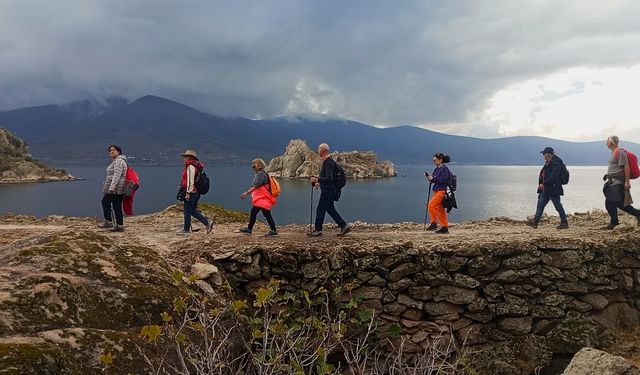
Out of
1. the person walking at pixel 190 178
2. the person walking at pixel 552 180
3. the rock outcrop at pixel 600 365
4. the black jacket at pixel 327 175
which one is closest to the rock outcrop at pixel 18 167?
the person walking at pixel 190 178

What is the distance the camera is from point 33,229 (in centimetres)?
1366

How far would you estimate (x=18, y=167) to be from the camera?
13938cm

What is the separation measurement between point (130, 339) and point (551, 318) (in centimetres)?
1008

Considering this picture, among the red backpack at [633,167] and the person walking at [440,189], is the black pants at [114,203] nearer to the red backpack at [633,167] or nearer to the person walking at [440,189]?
the person walking at [440,189]

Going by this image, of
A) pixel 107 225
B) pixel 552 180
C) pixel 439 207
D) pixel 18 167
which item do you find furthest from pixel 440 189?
pixel 18 167

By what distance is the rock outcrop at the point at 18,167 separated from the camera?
135 m

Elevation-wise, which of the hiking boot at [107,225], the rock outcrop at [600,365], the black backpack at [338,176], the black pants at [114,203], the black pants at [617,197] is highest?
the black backpack at [338,176]

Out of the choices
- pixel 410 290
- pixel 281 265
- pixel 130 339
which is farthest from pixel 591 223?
pixel 130 339

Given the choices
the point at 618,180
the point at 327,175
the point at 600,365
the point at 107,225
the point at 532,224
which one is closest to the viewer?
the point at 600,365

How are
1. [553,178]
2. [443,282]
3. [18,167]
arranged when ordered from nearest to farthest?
[443,282], [553,178], [18,167]

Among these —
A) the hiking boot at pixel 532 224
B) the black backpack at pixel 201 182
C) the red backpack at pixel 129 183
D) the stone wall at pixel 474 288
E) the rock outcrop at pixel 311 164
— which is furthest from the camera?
the rock outcrop at pixel 311 164

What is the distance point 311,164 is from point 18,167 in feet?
337

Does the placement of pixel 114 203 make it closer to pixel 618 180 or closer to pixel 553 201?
pixel 553 201

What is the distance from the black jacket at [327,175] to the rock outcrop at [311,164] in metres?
138
